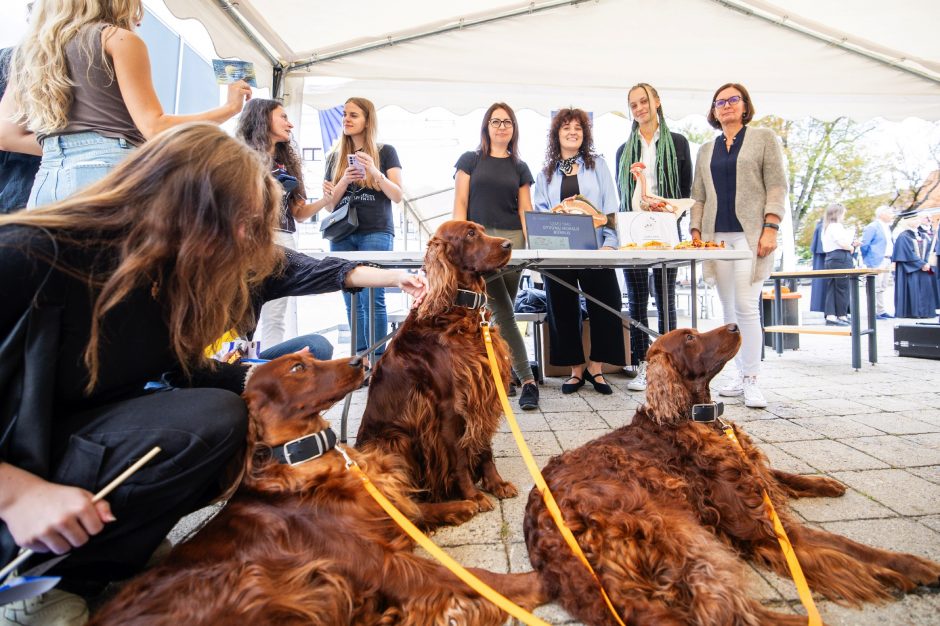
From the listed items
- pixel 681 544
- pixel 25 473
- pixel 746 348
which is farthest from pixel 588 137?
pixel 25 473

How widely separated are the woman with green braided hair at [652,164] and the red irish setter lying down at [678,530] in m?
1.72

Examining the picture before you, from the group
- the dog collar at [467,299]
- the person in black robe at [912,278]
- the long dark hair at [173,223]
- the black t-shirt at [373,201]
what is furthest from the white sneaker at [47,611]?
the person in black robe at [912,278]

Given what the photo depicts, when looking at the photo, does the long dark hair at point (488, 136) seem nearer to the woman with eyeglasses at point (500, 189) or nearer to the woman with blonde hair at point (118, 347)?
the woman with eyeglasses at point (500, 189)

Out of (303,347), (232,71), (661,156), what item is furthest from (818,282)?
(232,71)

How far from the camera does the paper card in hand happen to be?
2516 millimetres

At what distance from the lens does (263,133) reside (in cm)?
323

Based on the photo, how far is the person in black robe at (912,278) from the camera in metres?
8.78

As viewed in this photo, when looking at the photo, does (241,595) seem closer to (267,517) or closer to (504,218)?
(267,517)

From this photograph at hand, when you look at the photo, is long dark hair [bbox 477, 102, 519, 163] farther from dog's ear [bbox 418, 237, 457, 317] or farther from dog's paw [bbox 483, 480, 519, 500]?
dog's paw [bbox 483, 480, 519, 500]

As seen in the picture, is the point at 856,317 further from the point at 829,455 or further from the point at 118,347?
the point at 118,347

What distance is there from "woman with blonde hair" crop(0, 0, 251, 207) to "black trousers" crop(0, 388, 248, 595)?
3.13ft

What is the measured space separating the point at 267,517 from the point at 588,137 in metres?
3.35

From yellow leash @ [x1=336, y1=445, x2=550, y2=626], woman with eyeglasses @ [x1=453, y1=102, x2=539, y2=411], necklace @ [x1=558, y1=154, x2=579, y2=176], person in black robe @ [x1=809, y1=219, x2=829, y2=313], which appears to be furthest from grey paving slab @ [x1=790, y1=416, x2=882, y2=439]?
person in black robe @ [x1=809, y1=219, x2=829, y2=313]

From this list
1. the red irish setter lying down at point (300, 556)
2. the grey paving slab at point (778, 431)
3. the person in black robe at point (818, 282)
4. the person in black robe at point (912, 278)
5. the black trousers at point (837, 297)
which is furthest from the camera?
the person in black robe at point (912, 278)
